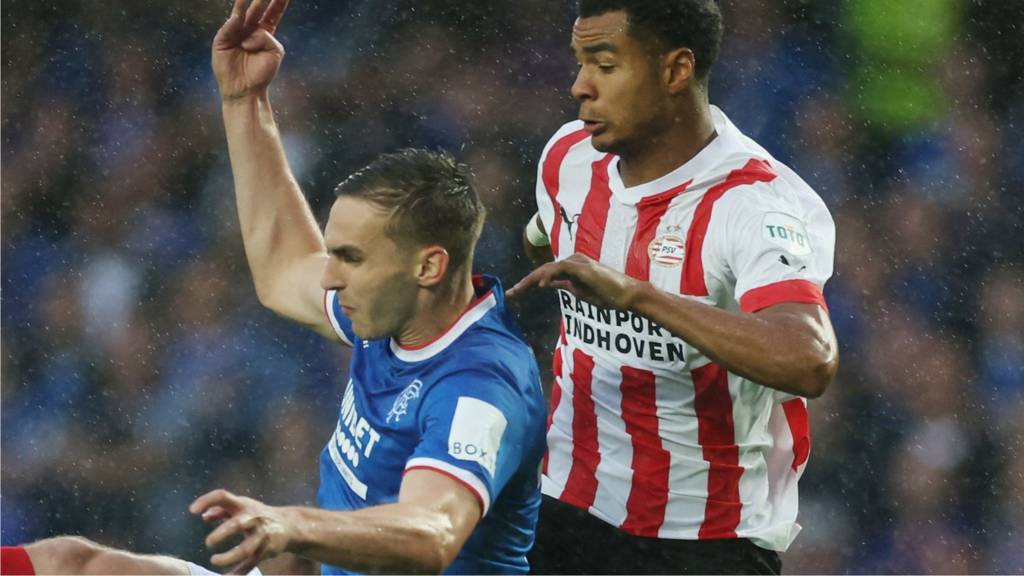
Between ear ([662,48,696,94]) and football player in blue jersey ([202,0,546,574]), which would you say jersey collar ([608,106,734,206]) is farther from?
football player in blue jersey ([202,0,546,574])

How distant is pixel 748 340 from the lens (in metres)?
2.78

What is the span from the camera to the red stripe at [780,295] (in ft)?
9.57

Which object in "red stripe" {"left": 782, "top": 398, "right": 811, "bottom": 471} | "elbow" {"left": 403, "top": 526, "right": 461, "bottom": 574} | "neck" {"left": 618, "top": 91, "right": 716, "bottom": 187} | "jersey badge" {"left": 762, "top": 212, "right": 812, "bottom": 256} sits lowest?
"red stripe" {"left": 782, "top": 398, "right": 811, "bottom": 471}

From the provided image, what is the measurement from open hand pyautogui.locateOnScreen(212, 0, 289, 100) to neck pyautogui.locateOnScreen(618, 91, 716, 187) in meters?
0.87

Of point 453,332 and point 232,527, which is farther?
point 453,332

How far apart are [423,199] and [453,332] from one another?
0.26m

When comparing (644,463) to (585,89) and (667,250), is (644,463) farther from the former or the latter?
(585,89)

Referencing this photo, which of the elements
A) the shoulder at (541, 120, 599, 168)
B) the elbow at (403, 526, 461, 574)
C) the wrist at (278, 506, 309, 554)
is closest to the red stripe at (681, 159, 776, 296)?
the shoulder at (541, 120, 599, 168)

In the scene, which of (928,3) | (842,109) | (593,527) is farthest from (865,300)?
(593,527)

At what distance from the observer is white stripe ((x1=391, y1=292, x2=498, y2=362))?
9.25 ft

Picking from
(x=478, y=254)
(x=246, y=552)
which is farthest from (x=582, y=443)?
(x=478, y=254)

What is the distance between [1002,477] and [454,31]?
2604mm

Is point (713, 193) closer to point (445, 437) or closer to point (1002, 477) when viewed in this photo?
point (445, 437)

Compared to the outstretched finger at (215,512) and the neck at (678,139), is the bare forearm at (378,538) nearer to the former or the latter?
the outstretched finger at (215,512)
